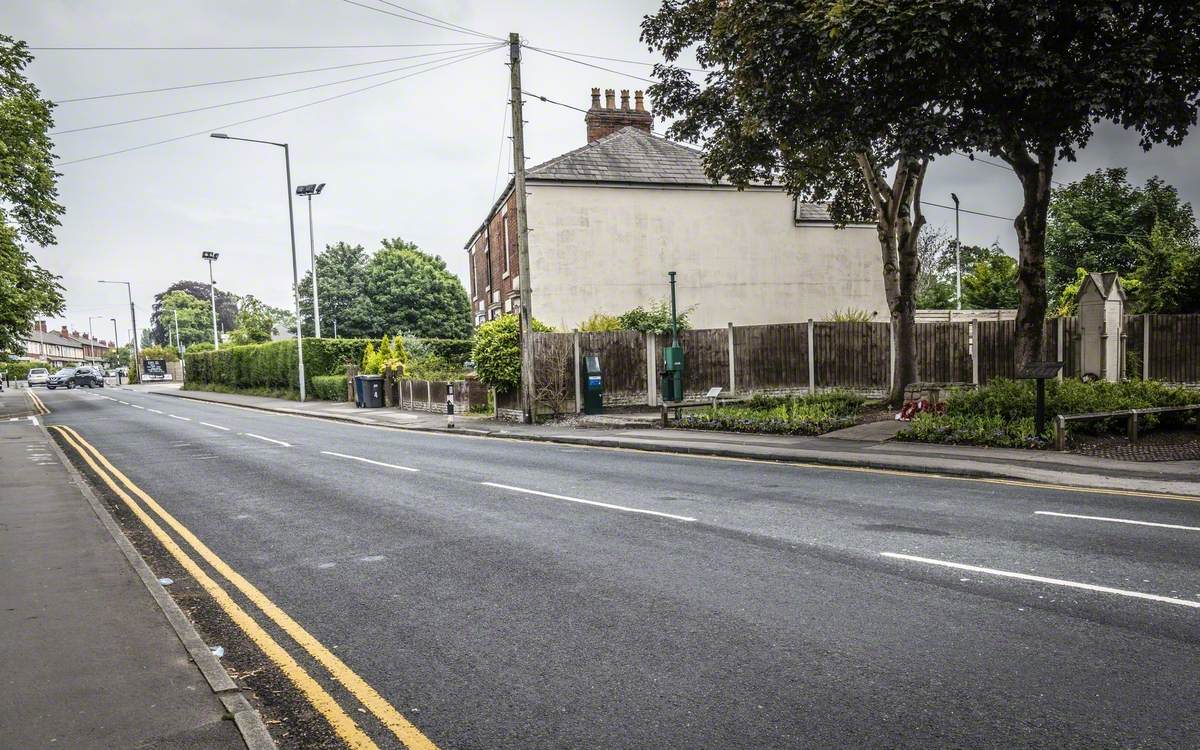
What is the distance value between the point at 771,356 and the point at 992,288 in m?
26.1

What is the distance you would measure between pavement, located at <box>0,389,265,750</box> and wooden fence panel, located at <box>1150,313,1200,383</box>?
2324cm

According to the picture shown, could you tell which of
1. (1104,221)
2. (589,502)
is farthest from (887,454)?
(1104,221)

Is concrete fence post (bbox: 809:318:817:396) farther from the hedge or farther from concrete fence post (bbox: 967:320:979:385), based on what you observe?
the hedge

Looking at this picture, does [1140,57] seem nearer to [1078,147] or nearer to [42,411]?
[1078,147]

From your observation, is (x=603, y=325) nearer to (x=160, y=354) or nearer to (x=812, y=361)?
(x=812, y=361)

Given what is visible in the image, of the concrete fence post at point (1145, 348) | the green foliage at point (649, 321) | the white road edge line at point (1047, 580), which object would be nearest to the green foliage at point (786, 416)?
the green foliage at point (649, 321)

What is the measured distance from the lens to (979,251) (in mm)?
66062

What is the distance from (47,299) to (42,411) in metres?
5.17

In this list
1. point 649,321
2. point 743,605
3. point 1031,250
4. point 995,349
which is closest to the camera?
point 743,605

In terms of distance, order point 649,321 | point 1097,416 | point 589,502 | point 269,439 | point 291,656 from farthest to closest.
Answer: point 649,321 → point 269,439 → point 1097,416 → point 589,502 → point 291,656

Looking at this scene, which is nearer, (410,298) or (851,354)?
(851,354)

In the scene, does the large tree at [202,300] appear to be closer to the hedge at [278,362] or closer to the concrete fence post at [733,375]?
the hedge at [278,362]

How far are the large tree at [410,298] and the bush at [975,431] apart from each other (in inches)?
2174

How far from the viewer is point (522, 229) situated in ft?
69.2
